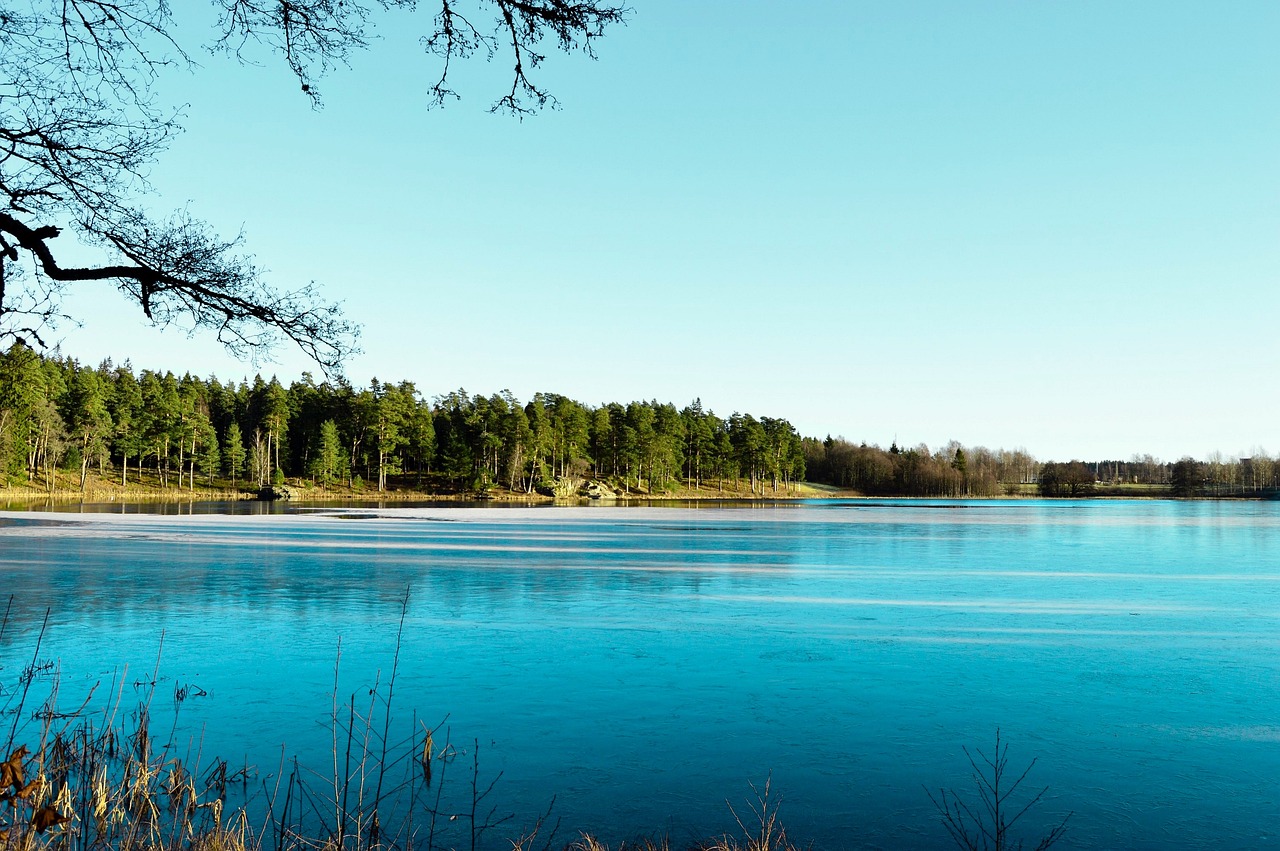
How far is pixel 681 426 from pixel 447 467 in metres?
31.4

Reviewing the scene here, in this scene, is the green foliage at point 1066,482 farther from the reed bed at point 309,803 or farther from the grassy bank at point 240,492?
the reed bed at point 309,803

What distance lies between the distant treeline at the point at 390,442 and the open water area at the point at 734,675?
5533 centimetres

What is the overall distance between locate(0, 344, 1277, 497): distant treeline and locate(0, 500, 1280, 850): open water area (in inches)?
2178

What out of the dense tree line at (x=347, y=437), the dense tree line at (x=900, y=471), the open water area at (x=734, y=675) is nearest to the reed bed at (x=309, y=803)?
the open water area at (x=734, y=675)

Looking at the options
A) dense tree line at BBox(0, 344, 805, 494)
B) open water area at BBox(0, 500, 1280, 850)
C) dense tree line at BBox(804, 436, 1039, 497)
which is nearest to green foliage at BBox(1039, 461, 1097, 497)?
dense tree line at BBox(804, 436, 1039, 497)

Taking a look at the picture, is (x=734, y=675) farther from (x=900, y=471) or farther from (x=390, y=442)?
(x=900, y=471)

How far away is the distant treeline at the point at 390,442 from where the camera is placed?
7744 cm

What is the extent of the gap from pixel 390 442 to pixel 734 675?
85.9 meters

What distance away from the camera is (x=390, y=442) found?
9169 cm

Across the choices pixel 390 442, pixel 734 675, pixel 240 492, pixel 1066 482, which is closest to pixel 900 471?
pixel 1066 482

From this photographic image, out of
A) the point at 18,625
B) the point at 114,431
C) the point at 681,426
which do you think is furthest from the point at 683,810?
the point at 681,426

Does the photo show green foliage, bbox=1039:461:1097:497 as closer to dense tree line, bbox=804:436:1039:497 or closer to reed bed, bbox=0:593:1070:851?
dense tree line, bbox=804:436:1039:497

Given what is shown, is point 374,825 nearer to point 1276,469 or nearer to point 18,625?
point 18,625

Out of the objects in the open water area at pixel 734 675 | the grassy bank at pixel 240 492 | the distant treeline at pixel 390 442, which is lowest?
the grassy bank at pixel 240 492
